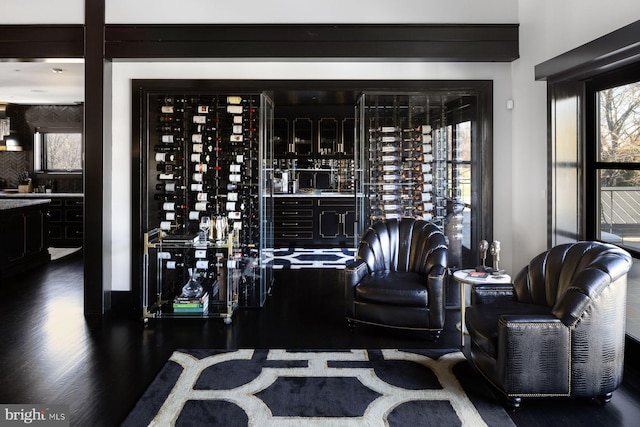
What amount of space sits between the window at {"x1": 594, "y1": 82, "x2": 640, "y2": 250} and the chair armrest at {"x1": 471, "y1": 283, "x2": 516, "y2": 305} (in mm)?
975

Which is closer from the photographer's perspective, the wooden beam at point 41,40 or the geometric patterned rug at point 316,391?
the geometric patterned rug at point 316,391

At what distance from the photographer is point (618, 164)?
377 cm

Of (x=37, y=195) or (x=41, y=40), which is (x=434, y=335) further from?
(x=37, y=195)

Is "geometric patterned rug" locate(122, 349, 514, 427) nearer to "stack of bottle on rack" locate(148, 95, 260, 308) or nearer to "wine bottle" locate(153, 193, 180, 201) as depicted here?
"stack of bottle on rack" locate(148, 95, 260, 308)

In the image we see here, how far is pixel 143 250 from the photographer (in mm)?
5035

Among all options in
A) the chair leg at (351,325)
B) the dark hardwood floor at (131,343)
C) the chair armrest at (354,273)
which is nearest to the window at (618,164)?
the dark hardwood floor at (131,343)

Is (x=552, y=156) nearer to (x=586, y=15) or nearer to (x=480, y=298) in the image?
(x=586, y=15)

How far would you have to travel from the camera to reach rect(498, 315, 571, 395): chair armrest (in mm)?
2826

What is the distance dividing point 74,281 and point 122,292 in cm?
171

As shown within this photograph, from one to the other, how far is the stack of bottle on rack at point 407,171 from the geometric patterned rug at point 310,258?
2252mm

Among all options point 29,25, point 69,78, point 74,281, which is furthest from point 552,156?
point 69,78

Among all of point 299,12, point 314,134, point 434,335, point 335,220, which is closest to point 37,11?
point 299,12

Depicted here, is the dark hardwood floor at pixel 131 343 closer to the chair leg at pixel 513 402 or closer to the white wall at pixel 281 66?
the chair leg at pixel 513 402

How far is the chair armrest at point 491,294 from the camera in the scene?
3.57 m
